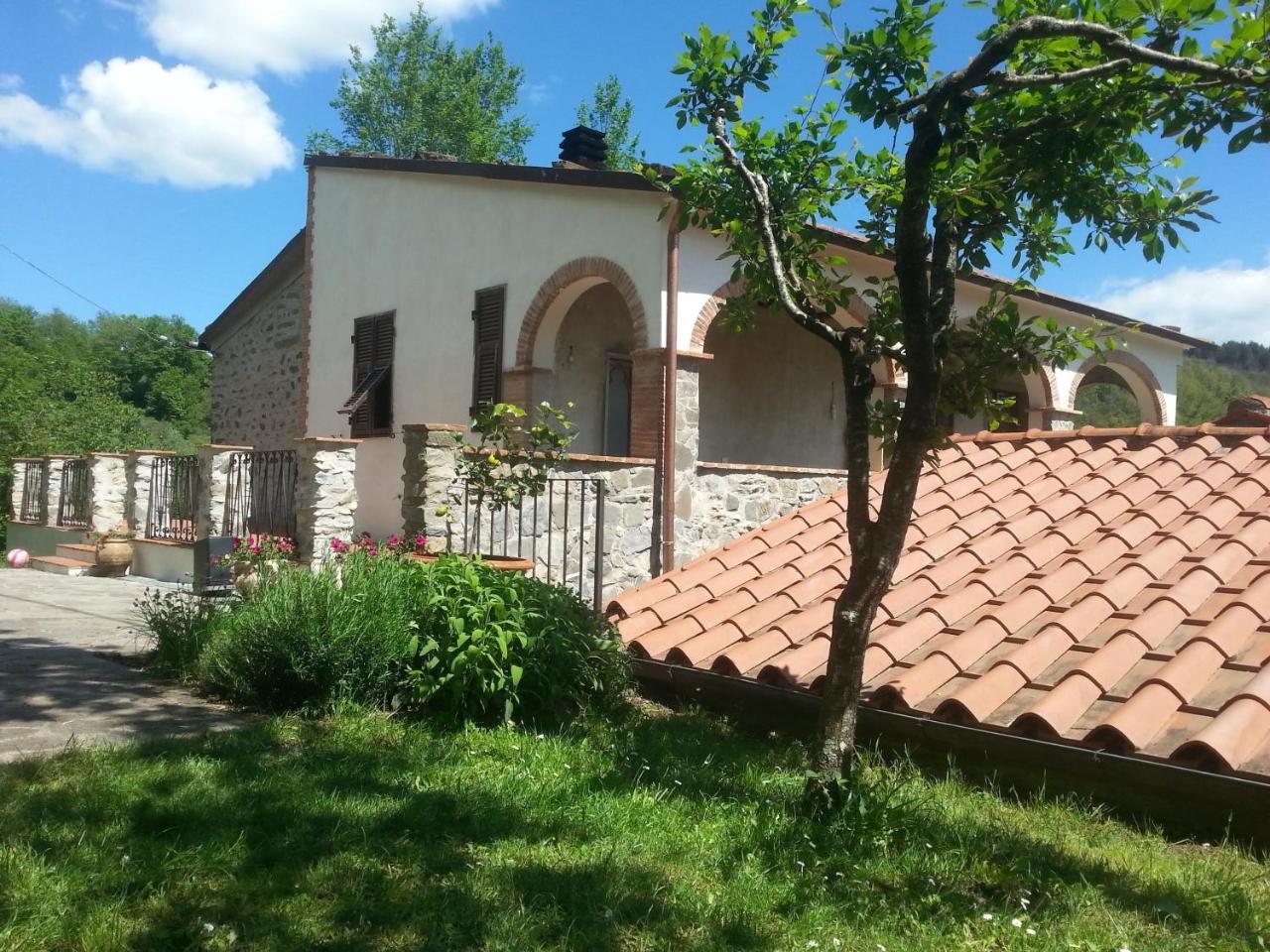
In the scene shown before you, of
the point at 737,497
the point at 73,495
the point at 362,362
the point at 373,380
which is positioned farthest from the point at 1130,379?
the point at 73,495

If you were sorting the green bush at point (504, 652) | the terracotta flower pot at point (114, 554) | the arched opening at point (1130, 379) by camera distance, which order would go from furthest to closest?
the arched opening at point (1130, 379) → the terracotta flower pot at point (114, 554) → the green bush at point (504, 652)

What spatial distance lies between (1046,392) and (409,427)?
10259 mm

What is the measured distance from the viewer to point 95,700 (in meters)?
5.47

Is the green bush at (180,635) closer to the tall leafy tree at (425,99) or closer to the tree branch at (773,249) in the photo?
the tree branch at (773,249)

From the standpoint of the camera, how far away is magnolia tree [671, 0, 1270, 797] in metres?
3.54

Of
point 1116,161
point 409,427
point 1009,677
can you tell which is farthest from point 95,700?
point 1116,161

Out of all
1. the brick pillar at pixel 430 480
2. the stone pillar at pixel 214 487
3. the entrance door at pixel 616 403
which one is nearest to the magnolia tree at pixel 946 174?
the brick pillar at pixel 430 480

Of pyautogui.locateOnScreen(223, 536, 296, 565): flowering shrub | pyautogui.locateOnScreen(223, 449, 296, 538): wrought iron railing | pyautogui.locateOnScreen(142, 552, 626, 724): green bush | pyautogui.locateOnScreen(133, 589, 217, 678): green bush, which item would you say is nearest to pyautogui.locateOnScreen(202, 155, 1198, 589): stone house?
pyautogui.locateOnScreen(223, 536, 296, 565): flowering shrub

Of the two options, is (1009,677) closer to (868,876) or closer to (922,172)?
(868,876)

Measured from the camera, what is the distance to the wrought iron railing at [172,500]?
1341 centimetres

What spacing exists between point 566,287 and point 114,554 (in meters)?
7.41

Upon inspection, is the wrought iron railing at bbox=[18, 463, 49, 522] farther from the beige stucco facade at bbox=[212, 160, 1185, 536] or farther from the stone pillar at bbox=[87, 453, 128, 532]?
the beige stucco facade at bbox=[212, 160, 1185, 536]

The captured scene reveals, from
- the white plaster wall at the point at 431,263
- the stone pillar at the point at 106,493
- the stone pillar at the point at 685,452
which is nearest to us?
the stone pillar at the point at 685,452

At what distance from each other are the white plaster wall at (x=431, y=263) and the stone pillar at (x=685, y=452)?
47 cm
